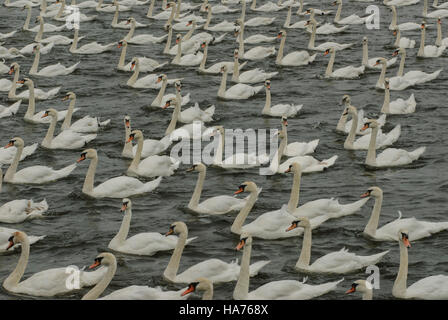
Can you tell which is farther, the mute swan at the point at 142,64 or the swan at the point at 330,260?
the mute swan at the point at 142,64

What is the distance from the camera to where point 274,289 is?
17734 millimetres

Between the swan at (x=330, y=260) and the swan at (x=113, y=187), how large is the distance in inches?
207

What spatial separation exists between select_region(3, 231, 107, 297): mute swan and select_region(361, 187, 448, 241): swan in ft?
17.9

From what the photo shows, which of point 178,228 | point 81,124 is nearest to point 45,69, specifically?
point 81,124

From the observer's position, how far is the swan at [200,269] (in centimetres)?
1878

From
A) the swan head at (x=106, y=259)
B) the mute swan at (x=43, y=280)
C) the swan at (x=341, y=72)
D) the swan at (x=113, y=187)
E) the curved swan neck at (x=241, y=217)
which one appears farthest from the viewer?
the swan at (x=341, y=72)

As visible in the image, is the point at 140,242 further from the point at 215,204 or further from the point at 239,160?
the point at 239,160

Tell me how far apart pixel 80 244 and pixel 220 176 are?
5.18 metres

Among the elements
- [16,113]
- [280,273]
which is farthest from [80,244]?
[16,113]

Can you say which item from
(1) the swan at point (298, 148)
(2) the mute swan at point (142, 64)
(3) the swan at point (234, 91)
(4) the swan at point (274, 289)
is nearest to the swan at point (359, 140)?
(1) the swan at point (298, 148)

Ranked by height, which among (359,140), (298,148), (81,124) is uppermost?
(81,124)

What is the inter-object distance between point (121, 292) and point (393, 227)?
616 cm

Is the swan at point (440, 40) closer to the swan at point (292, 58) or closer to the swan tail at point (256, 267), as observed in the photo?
the swan at point (292, 58)

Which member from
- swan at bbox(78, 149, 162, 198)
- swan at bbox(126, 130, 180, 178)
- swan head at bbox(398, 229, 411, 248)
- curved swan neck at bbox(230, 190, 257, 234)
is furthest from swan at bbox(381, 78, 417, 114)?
swan head at bbox(398, 229, 411, 248)
